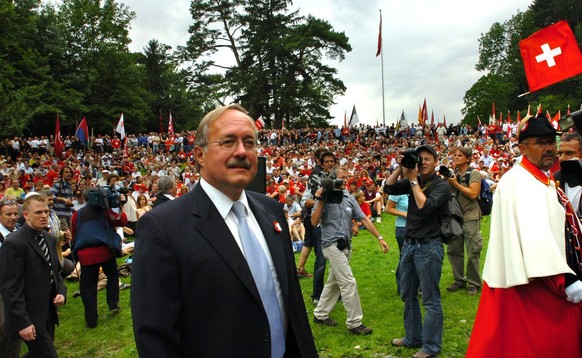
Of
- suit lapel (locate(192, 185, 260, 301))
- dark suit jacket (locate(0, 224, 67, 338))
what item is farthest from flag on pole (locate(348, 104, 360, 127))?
suit lapel (locate(192, 185, 260, 301))

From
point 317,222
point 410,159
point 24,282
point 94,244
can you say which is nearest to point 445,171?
point 410,159

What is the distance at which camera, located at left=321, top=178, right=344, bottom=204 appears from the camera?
548 cm

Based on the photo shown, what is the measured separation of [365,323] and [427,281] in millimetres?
1732

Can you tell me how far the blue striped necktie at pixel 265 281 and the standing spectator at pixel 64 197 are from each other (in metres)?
8.33

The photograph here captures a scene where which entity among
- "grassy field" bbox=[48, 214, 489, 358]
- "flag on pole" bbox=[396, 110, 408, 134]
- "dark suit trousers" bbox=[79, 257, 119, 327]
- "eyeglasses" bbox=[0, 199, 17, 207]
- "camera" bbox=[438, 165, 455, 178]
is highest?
"flag on pole" bbox=[396, 110, 408, 134]

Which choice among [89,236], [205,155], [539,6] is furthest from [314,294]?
[539,6]

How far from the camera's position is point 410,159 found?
14.9 feet

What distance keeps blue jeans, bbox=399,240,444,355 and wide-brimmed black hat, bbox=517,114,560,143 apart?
5.20ft

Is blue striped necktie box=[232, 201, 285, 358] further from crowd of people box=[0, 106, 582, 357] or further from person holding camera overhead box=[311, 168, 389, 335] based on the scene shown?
person holding camera overhead box=[311, 168, 389, 335]

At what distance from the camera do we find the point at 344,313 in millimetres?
6465

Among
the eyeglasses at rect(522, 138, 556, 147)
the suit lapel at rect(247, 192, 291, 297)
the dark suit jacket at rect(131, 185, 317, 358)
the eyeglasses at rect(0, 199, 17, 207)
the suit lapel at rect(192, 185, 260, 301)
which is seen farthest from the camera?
the eyeglasses at rect(0, 199, 17, 207)

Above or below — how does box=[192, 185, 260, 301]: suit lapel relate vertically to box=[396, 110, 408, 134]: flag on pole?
below

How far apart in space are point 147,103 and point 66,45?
9834 mm

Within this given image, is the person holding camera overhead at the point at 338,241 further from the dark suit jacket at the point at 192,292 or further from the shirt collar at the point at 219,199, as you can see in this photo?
the dark suit jacket at the point at 192,292
